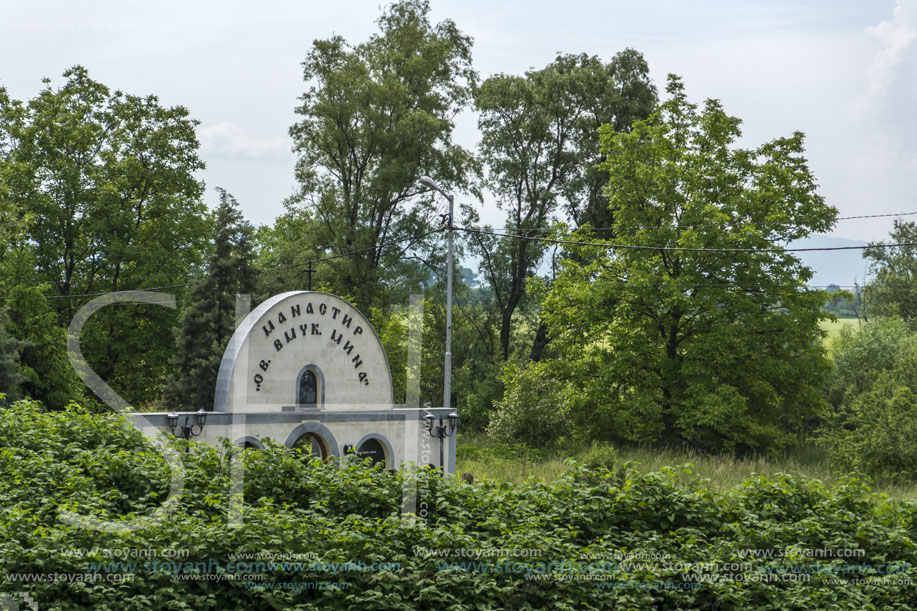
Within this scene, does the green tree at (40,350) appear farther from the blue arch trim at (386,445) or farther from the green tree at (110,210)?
the blue arch trim at (386,445)

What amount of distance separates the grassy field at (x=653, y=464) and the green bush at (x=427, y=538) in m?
11.6

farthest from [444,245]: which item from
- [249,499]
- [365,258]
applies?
[249,499]

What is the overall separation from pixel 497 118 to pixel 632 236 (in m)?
15.7

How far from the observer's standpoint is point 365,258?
40719 mm

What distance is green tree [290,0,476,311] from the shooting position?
39.7 meters

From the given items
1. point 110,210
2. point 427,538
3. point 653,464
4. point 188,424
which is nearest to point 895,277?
point 653,464

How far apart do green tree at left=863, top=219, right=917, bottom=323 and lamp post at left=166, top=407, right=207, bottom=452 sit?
52766 millimetres

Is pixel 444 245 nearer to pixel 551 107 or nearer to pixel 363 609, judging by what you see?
pixel 551 107

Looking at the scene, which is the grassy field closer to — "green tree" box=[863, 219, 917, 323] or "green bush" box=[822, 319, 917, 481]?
"green bush" box=[822, 319, 917, 481]

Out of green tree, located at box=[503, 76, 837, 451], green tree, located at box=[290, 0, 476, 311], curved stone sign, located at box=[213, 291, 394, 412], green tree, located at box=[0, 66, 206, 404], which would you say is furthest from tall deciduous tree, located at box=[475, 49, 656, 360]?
curved stone sign, located at box=[213, 291, 394, 412]

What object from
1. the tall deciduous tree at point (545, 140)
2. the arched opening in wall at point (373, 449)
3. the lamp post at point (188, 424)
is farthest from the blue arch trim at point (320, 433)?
the tall deciduous tree at point (545, 140)

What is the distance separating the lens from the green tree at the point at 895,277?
2331 inches

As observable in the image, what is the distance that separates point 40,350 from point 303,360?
1445 centimetres

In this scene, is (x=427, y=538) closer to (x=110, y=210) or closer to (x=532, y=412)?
(x=532, y=412)
